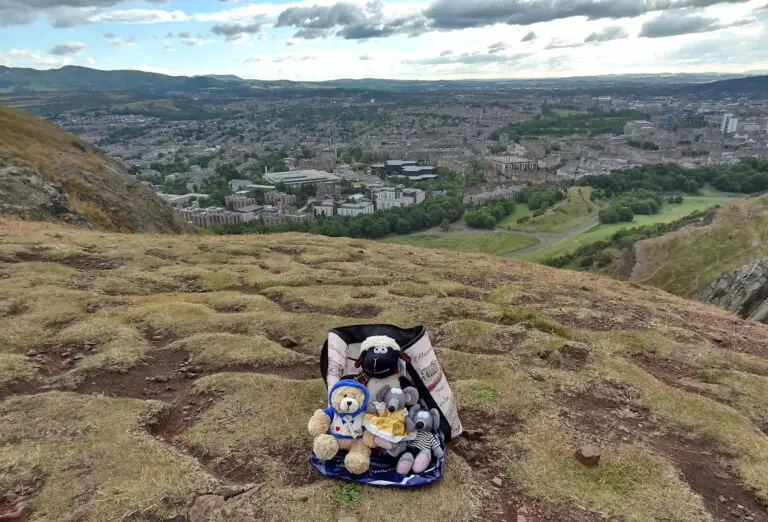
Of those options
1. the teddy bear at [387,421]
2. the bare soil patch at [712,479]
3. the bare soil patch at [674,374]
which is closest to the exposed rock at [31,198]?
the teddy bear at [387,421]

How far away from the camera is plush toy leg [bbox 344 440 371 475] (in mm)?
7227

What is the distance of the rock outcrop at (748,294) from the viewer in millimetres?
23453

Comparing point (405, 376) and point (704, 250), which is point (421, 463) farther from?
point (704, 250)

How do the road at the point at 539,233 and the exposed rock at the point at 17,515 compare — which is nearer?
the exposed rock at the point at 17,515

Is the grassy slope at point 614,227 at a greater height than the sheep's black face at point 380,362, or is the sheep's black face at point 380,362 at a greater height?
the sheep's black face at point 380,362

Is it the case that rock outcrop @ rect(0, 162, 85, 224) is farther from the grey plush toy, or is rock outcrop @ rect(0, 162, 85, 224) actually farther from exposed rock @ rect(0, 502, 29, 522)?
the grey plush toy

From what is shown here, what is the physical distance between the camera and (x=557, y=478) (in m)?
7.73

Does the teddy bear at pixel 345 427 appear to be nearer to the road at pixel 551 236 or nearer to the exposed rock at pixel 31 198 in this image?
the exposed rock at pixel 31 198

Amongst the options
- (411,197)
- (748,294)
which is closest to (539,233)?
(411,197)

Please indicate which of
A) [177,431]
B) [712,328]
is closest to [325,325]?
[177,431]

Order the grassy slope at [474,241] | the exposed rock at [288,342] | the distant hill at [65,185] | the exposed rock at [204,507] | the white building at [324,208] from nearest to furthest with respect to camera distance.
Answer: the exposed rock at [204,507], the exposed rock at [288,342], the distant hill at [65,185], the grassy slope at [474,241], the white building at [324,208]

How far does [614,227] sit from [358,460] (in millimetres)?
109724

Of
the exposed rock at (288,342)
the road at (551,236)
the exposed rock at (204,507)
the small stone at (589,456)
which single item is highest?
the exposed rock at (204,507)

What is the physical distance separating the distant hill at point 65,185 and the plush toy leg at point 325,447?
30353 mm
